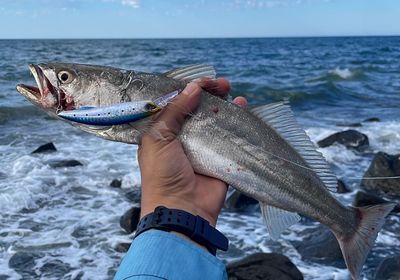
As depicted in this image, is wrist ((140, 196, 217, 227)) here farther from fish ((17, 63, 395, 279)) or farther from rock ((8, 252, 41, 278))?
rock ((8, 252, 41, 278))

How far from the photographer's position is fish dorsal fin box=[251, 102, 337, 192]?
142 inches

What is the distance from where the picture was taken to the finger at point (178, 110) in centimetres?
333

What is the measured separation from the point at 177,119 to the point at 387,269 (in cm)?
452

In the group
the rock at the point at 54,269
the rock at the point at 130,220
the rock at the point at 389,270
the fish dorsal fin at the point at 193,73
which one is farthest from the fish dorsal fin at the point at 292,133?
the rock at the point at 130,220

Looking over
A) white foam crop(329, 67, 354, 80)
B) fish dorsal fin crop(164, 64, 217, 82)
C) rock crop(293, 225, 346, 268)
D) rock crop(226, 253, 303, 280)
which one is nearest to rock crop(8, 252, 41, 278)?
rock crop(226, 253, 303, 280)

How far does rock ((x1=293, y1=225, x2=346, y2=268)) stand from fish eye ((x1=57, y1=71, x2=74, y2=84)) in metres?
5.25

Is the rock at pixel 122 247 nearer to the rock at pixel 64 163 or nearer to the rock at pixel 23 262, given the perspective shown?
the rock at pixel 23 262

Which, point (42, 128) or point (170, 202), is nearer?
point (170, 202)

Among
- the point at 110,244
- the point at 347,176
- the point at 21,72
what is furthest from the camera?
the point at 21,72

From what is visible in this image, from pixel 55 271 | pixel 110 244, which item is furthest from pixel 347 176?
pixel 55 271

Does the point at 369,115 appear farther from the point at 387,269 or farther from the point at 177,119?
the point at 177,119

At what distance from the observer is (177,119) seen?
3373 millimetres

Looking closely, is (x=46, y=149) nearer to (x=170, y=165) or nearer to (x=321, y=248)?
(x=321, y=248)

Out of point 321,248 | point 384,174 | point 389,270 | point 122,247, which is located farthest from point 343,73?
point 389,270
